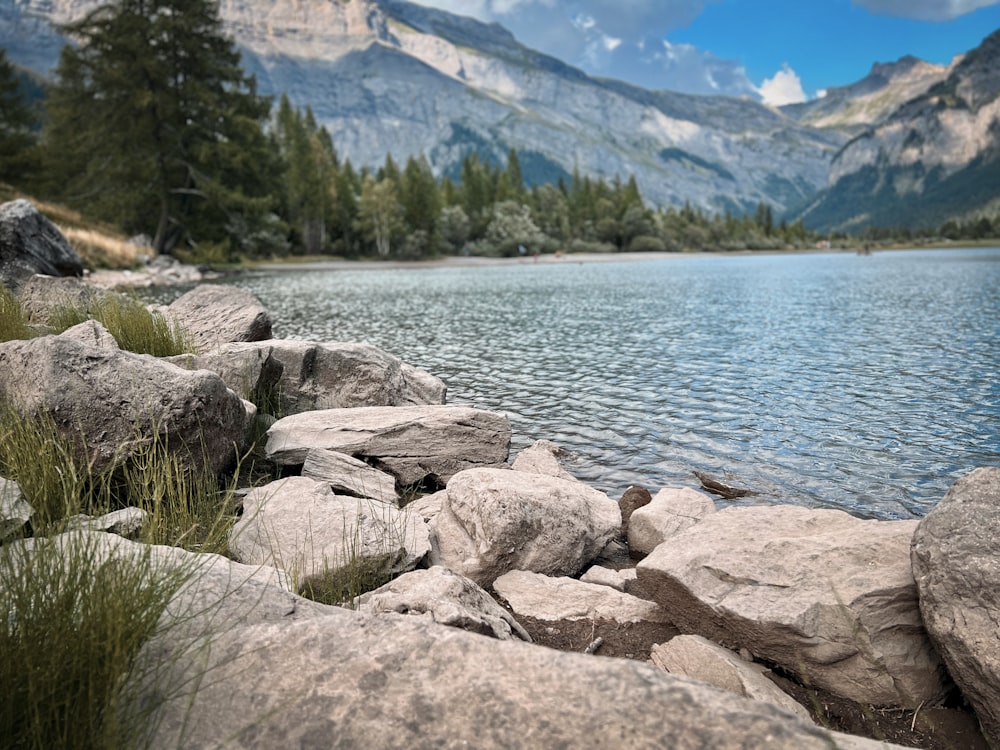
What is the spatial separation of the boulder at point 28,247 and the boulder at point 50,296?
118 inches

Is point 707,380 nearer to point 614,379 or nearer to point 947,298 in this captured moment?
point 614,379

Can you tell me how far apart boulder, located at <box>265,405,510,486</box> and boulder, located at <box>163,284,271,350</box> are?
3.10 metres

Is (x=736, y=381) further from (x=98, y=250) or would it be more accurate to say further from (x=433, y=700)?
(x=98, y=250)

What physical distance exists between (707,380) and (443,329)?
568 inches

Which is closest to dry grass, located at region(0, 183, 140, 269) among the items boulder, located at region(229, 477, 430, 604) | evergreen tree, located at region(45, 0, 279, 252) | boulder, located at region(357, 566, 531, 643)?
evergreen tree, located at region(45, 0, 279, 252)

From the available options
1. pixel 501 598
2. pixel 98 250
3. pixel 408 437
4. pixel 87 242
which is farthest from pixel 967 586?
pixel 98 250

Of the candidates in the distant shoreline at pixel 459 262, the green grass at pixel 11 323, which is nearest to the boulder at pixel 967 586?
the green grass at pixel 11 323

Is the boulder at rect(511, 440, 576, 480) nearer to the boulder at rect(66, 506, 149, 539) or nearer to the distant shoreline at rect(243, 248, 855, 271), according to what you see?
the boulder at rect(66, 506, 149, 539)

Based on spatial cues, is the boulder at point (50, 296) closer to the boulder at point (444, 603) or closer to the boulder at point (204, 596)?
the boulder at point (444, 603)

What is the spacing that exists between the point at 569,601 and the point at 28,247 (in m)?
19.2

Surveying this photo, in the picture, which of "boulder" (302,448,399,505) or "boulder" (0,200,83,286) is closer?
"boulder" (302,448,399,505)

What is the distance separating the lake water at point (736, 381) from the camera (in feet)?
36.4

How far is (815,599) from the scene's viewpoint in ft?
17.4

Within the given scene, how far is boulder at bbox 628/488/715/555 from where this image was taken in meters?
8.05
